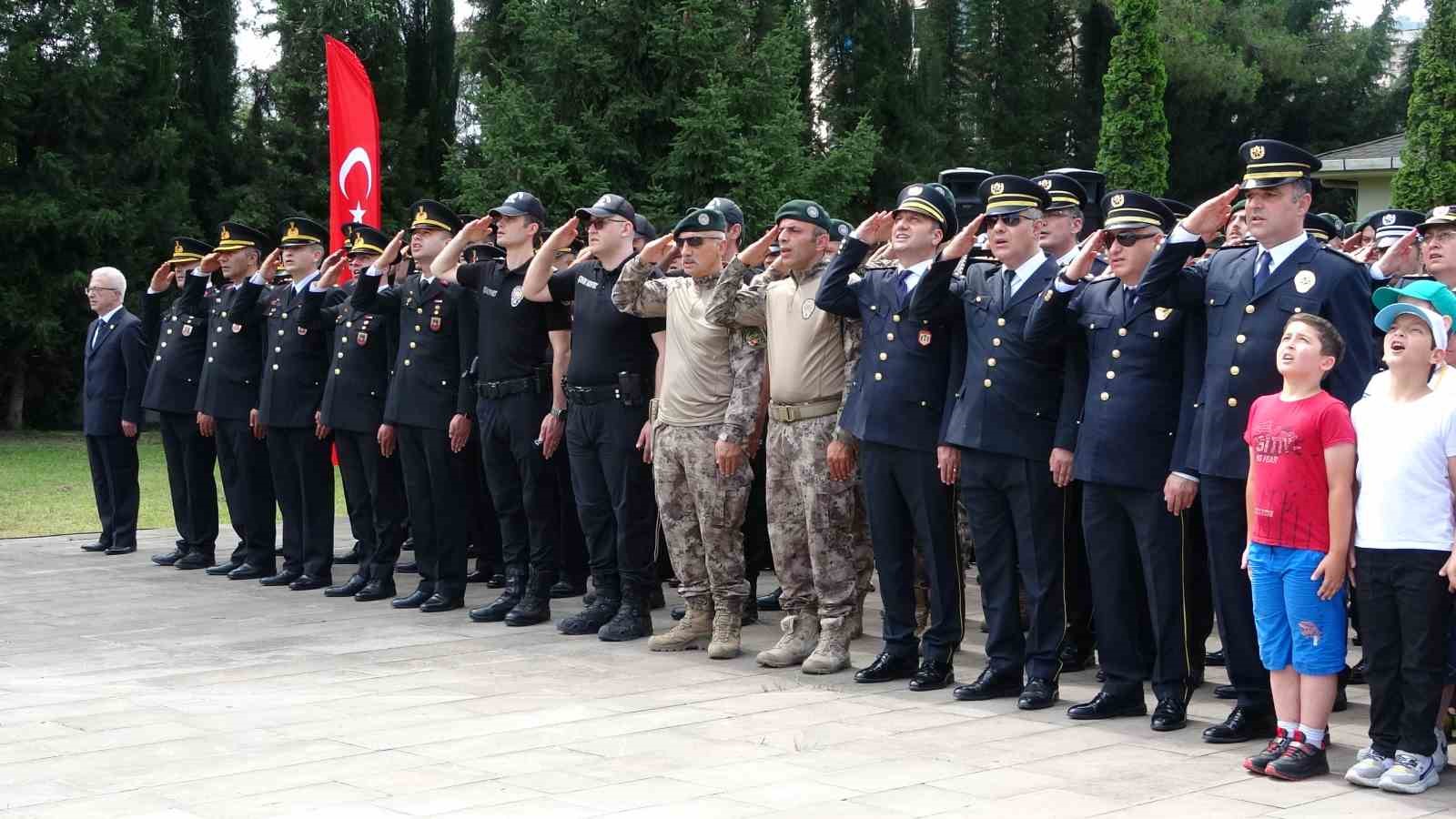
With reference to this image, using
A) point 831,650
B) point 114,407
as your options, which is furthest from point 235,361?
point 831,650

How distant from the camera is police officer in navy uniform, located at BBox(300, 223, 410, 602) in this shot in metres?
9.16

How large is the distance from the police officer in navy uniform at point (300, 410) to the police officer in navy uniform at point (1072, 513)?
458 centimetres

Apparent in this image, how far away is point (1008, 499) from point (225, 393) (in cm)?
574

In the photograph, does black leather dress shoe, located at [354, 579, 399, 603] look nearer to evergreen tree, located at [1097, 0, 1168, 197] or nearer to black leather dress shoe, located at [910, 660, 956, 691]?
black leather dress shoe, located at [910, 660, 956, 691]

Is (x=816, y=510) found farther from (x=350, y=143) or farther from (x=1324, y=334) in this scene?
(x=350, y=143)

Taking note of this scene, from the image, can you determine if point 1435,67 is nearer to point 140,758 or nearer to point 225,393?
point 225,393

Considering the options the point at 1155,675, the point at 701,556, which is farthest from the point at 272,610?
the point at 1155,675

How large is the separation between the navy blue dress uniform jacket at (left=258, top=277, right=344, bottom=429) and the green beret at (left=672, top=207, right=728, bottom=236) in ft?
10.5

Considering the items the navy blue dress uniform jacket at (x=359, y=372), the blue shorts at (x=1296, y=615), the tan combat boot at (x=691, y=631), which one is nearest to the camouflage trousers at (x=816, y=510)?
the tan combat boot at (x=691, y=631)

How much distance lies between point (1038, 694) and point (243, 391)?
5.97m

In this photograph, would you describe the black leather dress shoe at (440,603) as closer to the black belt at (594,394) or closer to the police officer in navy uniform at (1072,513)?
the black belt at (594,394)

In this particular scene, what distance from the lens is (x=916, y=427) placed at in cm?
654

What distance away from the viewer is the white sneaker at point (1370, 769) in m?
4.93

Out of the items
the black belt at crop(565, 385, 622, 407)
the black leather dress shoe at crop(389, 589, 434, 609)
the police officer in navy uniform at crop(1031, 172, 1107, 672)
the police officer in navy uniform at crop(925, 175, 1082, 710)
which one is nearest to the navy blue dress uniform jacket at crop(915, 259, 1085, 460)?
the police officer in navy uniform at crop(925, 175, 1082, 710)
